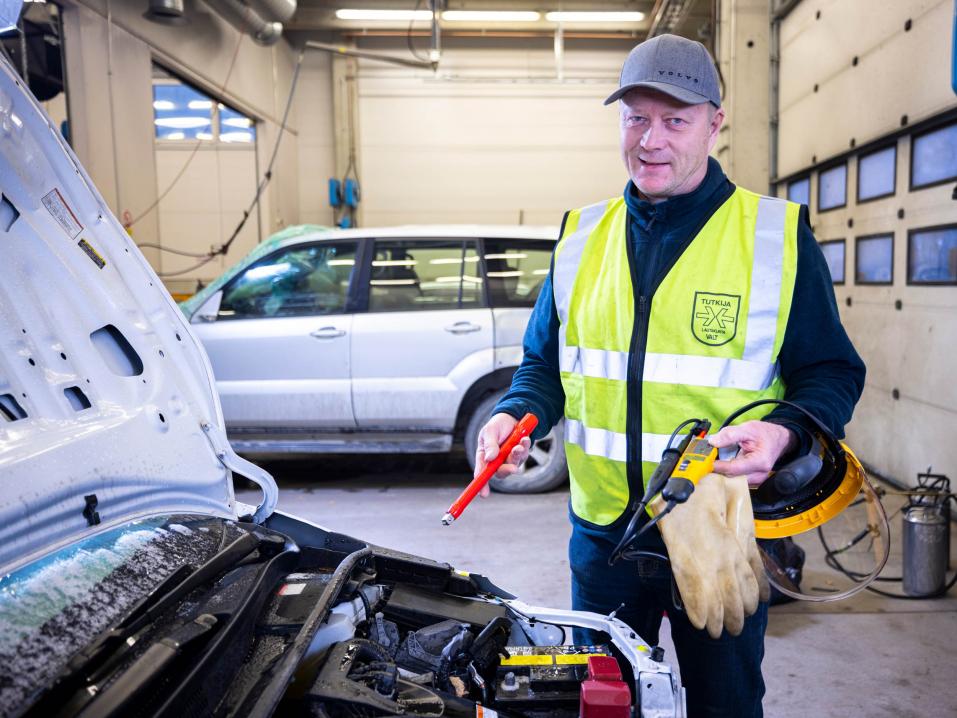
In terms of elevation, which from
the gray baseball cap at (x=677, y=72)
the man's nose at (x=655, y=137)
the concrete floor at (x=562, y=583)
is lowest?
the concrete floor at (x=562, y=583)

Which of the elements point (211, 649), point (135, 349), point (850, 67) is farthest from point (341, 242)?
point (211, 649)

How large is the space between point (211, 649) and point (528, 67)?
470 inches

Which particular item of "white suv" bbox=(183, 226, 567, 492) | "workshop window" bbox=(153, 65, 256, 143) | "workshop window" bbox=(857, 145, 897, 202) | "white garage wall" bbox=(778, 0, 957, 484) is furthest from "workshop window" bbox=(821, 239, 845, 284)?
"workshop window" bbox=(153, 65, 256, 143)

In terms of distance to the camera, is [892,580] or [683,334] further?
[892,580]

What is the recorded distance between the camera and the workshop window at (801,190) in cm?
644

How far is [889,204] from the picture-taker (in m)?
5.01

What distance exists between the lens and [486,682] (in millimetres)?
1424

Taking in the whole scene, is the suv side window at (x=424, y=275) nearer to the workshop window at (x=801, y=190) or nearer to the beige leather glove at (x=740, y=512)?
the workshop window at (x=801, y=190)

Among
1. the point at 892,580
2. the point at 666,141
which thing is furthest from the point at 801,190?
the point at 666,141

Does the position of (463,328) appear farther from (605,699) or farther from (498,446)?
(605,699)

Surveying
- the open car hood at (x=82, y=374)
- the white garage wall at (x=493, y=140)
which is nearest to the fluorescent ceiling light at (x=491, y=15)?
the white garage wall at (x=493, y=140)

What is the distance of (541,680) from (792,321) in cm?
85

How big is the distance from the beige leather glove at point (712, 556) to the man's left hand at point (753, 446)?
26mm

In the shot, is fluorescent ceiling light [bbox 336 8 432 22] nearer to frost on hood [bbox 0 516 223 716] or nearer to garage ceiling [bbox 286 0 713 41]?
garage ceiling [bbox 286 0 713 41]
